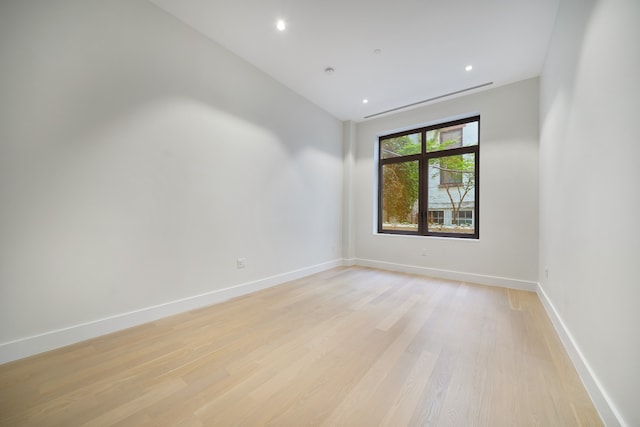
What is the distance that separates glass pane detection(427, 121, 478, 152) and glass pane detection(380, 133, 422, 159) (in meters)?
0.20

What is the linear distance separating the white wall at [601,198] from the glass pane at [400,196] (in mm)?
2360

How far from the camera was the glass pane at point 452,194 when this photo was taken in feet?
13.3

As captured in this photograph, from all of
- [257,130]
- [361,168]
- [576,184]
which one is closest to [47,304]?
[257,130]

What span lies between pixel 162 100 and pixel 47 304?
1.93 metres

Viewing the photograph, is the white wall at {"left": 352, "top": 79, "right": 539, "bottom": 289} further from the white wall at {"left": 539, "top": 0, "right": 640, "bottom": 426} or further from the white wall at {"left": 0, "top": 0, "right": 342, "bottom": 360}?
the white wall at {"left": 0, "top": 0, "right": 342, "bottom": 360}

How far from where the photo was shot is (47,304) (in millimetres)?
1850

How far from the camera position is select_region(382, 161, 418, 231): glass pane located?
464 cm

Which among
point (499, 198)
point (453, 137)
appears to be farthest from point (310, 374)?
point (453, 137)

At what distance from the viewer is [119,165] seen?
217cm

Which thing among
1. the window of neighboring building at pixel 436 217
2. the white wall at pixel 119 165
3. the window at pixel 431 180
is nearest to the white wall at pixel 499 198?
the window at pixel 431 180

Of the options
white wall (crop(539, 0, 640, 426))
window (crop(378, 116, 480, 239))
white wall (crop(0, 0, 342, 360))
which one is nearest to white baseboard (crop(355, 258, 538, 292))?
window (crop(378, 116, 480, 239))

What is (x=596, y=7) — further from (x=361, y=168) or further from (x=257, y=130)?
(x=361, y=168)

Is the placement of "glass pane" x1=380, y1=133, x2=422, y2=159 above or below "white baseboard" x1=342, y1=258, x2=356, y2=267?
above

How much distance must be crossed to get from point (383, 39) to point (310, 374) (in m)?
3.24
